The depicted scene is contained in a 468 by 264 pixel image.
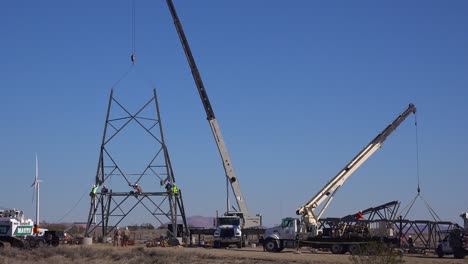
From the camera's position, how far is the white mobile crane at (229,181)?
64438mm

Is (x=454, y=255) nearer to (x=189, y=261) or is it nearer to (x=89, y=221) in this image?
(x=189, y=261)

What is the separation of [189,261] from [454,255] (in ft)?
60.9

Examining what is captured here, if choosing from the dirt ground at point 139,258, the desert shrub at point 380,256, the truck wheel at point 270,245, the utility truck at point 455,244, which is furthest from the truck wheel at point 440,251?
the desert shrub at point 380,256

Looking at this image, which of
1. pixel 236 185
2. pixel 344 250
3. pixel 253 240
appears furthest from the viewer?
pixel 253 240

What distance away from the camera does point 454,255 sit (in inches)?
2051

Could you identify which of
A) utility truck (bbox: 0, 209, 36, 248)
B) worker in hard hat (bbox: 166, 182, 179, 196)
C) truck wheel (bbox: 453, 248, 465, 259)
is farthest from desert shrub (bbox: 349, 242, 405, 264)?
worker in hard hat (bbox: 166, 182, 179, 196)

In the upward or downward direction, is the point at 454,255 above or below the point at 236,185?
below

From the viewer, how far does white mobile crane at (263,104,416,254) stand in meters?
55.9

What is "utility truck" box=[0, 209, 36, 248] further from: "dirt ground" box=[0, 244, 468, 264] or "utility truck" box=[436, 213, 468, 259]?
"utility truck" box=[436, 213, 468, 259]

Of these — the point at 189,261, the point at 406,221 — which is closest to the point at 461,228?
the point at 406,221

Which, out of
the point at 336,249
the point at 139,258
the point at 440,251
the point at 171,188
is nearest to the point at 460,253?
the point at 440,251

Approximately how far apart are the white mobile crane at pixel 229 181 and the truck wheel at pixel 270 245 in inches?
218

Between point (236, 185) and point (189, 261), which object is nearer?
point (189, 261)

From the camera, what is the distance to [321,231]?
59375 mm
